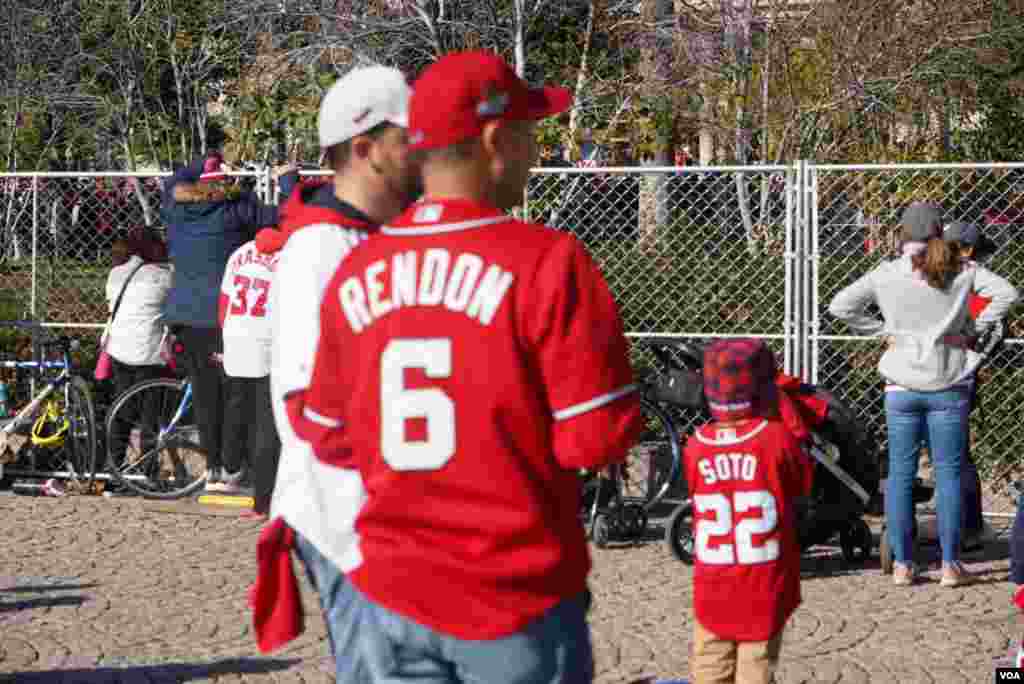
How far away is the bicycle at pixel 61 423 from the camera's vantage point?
35.7 ft

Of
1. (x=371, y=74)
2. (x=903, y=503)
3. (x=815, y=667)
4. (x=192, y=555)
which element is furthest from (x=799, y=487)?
(x=192, y=555)

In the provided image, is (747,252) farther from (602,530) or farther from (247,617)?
(247,617)

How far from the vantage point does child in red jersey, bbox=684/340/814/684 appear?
5078mm

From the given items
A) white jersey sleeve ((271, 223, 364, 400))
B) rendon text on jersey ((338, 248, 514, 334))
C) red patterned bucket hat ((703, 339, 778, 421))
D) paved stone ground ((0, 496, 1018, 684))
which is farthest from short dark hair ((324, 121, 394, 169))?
paved stone ground ((0, 496, 1018, 684))

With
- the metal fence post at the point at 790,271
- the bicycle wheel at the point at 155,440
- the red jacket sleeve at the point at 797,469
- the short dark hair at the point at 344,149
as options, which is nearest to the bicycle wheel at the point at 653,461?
the metal fence post at the point at 790,271

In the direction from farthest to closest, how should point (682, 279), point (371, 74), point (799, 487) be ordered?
point (682, 279)
point (799, 487)
point (371, 74)

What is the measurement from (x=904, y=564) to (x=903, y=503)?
297 mm

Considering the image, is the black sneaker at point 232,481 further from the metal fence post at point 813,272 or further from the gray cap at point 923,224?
the gray cap at point 923,224

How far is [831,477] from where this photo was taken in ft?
28.5

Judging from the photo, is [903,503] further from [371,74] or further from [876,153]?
[876,153]

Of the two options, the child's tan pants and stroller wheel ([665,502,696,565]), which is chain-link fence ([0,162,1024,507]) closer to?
stroller wheel ([665,502,696,565])

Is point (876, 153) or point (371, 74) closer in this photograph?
point (371, 74)

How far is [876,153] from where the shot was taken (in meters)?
14.4

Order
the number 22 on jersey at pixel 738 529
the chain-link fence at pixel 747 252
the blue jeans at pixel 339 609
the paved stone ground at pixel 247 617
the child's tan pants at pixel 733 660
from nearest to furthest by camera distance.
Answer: the blue jeans at pixel 339 609
the child's tan pants at pixel 733 660
the number 22 on jersey at pixel 738 529
the paved stone ground at pixel 247 617
the chain-link fence at pixel 747 252
